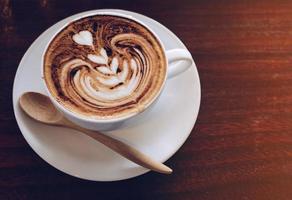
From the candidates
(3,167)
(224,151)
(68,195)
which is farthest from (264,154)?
(3,167)

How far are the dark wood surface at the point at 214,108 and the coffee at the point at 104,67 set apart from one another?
166mm

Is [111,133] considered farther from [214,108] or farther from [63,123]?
[214,108]

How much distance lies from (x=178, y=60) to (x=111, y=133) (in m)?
0.21

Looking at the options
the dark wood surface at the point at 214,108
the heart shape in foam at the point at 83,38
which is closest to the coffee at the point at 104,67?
the heart shape in foam at the point at 83,38

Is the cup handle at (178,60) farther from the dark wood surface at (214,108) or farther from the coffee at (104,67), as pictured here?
the dark wood surface at (214,108)

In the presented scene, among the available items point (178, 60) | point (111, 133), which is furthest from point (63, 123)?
point (178, 60)

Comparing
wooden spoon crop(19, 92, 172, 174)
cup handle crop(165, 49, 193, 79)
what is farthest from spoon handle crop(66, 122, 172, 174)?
cup handle crop(165, 49, 193, 79)

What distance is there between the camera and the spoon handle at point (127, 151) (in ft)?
2.51

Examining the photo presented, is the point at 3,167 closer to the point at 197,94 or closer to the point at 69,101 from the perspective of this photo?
the point at 69,101

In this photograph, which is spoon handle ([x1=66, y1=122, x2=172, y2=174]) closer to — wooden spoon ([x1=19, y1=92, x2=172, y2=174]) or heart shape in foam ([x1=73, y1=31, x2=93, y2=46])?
wooden spoon ([x1=19, y1=92, x2=172, y2=174])

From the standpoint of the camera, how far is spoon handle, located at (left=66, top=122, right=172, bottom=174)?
2.51ft

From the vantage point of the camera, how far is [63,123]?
0.80m

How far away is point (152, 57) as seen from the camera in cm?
82

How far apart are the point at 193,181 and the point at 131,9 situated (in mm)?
477
